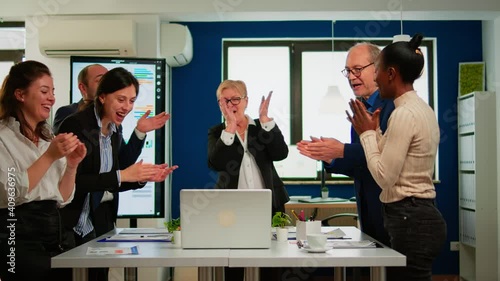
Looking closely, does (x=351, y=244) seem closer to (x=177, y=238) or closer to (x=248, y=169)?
(x=177, y=238)

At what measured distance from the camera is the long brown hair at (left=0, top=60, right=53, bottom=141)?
2.37 metres

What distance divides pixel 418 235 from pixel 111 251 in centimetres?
122

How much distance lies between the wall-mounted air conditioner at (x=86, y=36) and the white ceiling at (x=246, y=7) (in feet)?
0.44

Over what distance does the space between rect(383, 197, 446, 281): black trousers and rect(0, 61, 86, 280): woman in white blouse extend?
4.29ft

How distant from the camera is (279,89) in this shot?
6633 mm

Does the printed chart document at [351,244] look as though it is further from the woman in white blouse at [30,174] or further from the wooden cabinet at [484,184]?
the wooden cabinet at [484,184]

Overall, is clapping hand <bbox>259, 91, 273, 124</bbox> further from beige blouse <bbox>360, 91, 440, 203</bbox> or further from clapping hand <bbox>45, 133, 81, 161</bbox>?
clapping hand <bbox>45, 133, 81, 161</bbox>

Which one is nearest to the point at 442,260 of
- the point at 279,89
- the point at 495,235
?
the point at 495,235

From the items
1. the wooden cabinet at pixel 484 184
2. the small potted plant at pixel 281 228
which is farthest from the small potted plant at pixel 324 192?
the small potted plant at pixel 281 228

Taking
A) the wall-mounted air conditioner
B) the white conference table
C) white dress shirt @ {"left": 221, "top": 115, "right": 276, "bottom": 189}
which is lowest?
the white conference table

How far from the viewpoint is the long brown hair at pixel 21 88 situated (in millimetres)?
2367

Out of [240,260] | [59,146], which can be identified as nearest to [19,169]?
[59,146]

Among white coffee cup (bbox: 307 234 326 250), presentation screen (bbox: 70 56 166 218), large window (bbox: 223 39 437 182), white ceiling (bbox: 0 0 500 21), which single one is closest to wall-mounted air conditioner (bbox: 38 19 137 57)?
white ceiling (bbox: 0 0 500 21)

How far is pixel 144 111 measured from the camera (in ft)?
15.3
